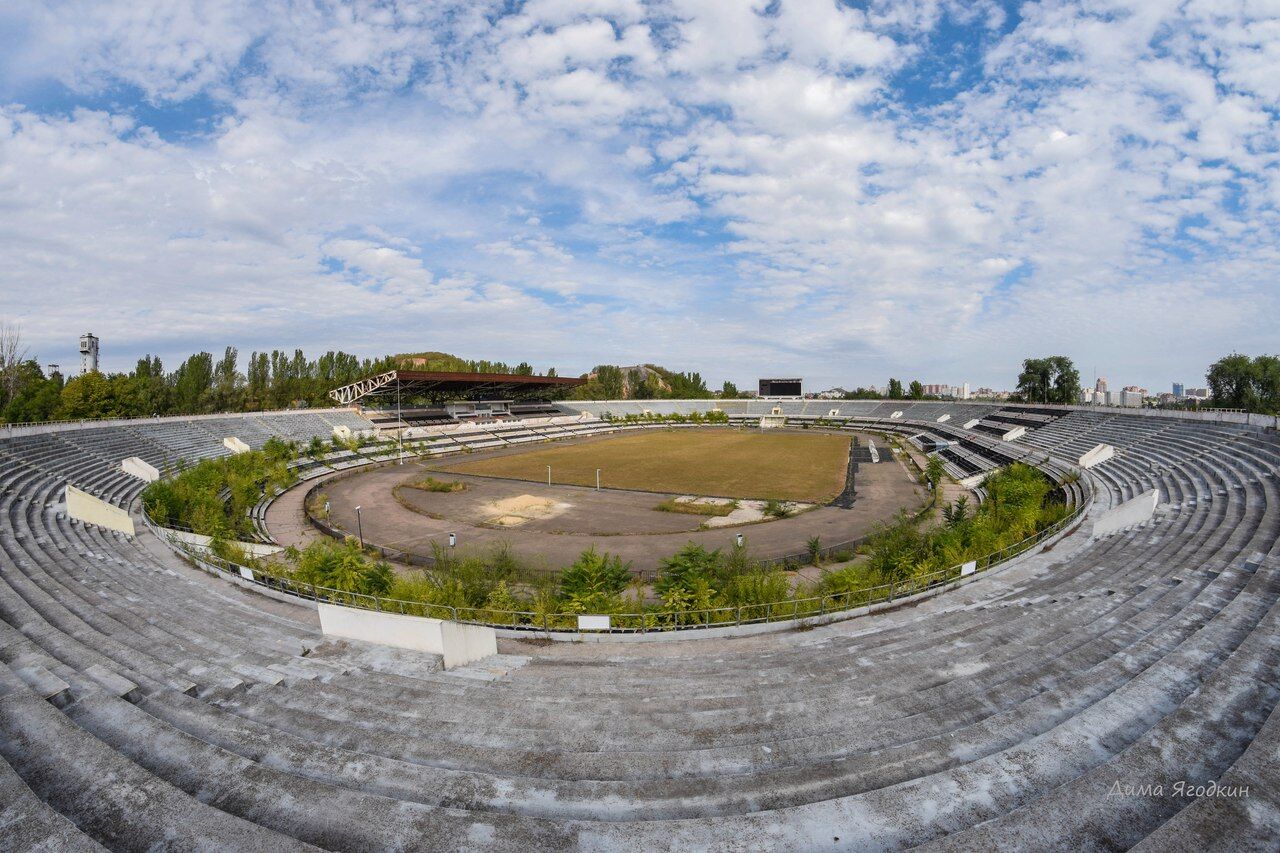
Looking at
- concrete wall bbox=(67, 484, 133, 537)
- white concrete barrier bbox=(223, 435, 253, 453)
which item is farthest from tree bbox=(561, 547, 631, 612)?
white concrete barrier bbox=(223, 435, 253, 453)

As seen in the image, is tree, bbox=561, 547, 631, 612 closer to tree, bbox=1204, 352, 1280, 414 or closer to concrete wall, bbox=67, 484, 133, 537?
concrete wall, bbox=67, 484, 133, 537

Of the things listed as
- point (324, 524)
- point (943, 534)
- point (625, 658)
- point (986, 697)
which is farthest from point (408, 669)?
point (324, 524)

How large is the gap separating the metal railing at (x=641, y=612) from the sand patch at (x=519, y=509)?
13.5m

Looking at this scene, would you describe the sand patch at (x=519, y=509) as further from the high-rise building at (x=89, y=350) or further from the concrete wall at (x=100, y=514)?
the high-rise building at (x=89, y=350)

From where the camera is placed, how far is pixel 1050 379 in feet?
277

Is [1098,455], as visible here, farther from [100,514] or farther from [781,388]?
[781,388]

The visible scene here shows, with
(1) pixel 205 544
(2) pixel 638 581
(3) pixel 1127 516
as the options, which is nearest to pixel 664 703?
(2) pixel 638 581

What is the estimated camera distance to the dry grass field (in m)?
39.5

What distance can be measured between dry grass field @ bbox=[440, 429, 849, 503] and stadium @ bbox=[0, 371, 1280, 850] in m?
17.7

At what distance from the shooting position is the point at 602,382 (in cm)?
12862

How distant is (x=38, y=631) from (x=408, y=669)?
22.6 ft

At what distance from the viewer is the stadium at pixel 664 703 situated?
5.25m

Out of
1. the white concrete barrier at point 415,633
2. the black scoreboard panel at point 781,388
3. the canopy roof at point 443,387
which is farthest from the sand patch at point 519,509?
the black scoreboard panel at point 781,388

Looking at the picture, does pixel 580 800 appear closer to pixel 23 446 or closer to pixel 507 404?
pixel 23 446
